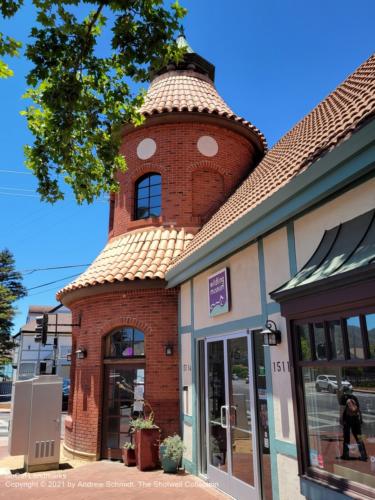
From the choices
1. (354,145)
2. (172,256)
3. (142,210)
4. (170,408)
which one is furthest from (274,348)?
(142,210)

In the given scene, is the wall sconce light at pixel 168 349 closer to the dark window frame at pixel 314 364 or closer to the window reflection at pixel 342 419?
the dark window frame at pixel 314 364

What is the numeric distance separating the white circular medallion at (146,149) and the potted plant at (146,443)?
7076 mm

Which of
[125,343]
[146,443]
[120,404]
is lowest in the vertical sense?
[146,443]

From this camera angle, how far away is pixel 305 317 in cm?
457

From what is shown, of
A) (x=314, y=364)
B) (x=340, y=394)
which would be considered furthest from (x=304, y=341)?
(x=340, y=394)

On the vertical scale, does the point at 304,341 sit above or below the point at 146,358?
above

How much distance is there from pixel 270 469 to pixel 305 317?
2.45m

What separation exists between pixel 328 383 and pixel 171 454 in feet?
15.1

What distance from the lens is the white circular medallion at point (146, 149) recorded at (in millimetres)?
11742

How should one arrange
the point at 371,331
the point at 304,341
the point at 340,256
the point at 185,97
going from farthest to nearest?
the point at 185,97
the point at 304,341
the point at 340,256
the point at 371,331

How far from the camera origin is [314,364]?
4.46 meters

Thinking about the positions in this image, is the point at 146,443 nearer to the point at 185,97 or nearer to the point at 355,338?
the point at 355,338

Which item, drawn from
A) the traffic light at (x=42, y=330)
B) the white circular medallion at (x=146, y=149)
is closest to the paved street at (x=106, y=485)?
the traffic light at (x=42, y=330)

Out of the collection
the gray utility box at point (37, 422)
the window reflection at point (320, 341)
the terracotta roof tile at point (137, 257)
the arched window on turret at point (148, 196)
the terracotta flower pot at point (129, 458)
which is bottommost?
the terracotta flower pot at point (129, 458)
